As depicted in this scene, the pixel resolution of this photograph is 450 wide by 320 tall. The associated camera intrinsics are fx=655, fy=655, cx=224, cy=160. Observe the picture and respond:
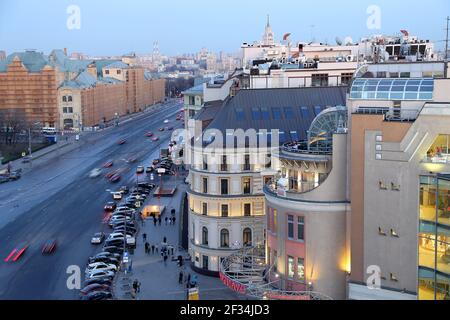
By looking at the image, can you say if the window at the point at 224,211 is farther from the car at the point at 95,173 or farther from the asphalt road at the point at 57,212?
the car at the point at 95,173

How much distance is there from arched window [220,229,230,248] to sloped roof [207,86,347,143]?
4.22 metres

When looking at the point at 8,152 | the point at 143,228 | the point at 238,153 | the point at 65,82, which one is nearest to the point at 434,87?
the point at 238,153

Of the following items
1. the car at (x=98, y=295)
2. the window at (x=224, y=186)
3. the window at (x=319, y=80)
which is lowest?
the car at (x=98, y=295)

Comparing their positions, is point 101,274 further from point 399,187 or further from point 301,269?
point 399,187

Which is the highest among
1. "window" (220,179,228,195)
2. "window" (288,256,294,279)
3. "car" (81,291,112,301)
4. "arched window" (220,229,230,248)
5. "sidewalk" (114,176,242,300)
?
"window" (220,179,228,195)

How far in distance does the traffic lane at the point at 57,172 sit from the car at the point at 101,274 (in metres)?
13.4

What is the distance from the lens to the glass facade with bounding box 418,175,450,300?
16.3 metres

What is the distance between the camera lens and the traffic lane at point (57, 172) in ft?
142

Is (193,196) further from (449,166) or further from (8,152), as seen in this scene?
(8,152)

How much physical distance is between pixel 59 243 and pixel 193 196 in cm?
886

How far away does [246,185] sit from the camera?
27.5 m

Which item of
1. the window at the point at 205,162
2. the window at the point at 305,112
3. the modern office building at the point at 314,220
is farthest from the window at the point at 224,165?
the modern office building at the point at 314,220

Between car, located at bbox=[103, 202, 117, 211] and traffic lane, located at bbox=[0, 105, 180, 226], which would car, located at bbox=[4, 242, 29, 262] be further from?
car, located at bbox=[103, 202, 117, 211]

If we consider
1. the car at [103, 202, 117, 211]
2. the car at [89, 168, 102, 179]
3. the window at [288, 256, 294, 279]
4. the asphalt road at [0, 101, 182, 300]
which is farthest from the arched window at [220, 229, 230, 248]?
the car at [89, 168, 102, 179]
